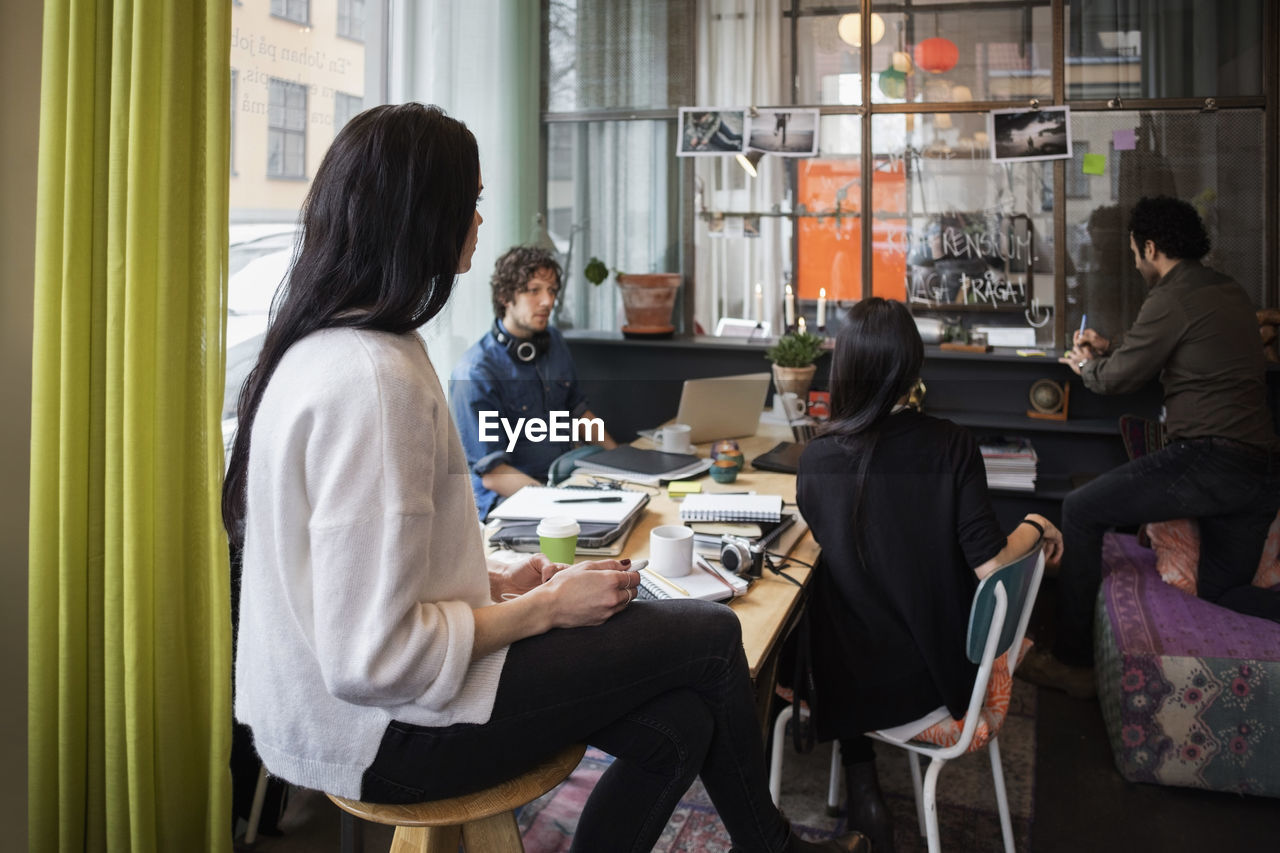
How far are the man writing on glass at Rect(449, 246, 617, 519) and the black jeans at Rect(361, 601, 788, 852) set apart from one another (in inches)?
59.7

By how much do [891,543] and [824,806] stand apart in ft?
2.53

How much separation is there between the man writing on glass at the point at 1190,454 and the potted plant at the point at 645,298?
1736 millimetres

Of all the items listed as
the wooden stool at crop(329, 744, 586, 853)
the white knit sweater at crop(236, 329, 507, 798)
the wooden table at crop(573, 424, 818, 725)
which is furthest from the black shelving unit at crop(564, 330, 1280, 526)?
the white knit sweater at crop(236, 329, 507, 798)

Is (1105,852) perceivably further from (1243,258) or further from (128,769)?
(1243,258)

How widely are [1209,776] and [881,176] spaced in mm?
2423

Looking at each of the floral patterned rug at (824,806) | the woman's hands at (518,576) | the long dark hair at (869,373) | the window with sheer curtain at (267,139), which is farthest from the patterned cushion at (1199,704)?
the window with sheer curtain at (267,139)

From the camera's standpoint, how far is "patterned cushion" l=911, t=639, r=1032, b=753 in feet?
6.02

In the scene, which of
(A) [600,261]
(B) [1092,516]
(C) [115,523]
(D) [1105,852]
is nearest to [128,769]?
(C) [115,523]

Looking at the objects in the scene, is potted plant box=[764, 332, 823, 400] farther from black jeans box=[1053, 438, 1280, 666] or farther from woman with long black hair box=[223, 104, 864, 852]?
woman with long black hair box=[223, 104, 864, 852]

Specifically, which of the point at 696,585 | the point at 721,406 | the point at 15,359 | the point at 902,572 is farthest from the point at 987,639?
the point at 15,359

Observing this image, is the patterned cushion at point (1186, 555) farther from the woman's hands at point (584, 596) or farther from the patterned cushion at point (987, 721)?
the woman's hands at point (584, 596)

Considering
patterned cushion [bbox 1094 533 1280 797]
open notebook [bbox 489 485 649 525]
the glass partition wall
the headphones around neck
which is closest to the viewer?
open notebook [bbox 489 485 649 525]

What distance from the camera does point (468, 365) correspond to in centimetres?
298

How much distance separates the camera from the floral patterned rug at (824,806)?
2.13 meters
